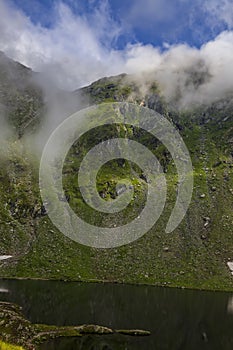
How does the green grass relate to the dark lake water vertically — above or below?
below

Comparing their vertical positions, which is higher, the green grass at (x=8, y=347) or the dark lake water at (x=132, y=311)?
the dark lake water at (x=132, y=311)

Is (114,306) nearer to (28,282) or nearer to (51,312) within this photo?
(51,312)

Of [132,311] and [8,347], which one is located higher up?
[132,311]

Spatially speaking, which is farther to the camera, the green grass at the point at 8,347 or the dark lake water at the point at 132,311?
the dark lake water at the point at 132,311

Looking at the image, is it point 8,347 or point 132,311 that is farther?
point 132,311

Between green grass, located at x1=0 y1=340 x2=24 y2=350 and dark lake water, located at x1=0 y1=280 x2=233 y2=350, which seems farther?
dark lake water, located at x1=0 y1=280 x2=233 y2=350

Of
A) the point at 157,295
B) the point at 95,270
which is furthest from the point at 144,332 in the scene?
the point at 95,270

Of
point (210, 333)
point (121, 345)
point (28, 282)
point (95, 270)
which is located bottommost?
point (121, 345)

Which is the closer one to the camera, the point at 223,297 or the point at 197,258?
the point at 223,297
